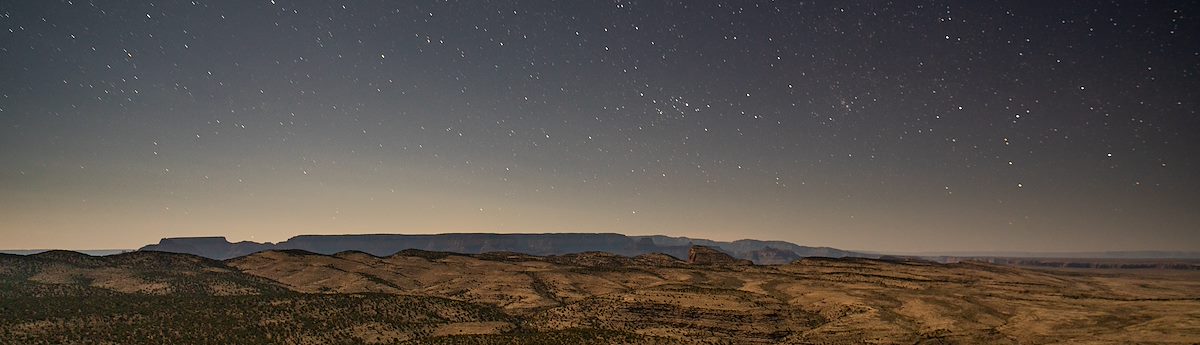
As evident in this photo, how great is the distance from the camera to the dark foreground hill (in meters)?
61.1

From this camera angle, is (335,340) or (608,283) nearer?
(335,340)

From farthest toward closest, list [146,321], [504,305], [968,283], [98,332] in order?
[968,283] < [504,305] < [146,321] < [98,332]

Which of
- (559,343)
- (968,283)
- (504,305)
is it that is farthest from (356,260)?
(968,283)

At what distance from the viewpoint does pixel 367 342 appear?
60875 mm

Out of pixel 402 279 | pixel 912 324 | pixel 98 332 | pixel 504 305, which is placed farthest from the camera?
pixel 402 279

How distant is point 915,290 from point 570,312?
6785 centimetres

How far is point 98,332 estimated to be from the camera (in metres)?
55.0

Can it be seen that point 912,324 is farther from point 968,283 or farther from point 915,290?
point 968,283

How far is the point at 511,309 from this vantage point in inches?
3516

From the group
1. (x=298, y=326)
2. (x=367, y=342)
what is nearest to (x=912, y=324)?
(x=367, y=342)

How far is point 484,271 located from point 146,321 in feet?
245

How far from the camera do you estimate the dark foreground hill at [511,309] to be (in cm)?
6106

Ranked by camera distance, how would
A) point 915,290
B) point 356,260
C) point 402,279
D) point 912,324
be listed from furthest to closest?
point 356,260
point 402,279
point 915,290
point 912,324

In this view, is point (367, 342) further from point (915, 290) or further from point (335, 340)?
point (915, 290)
